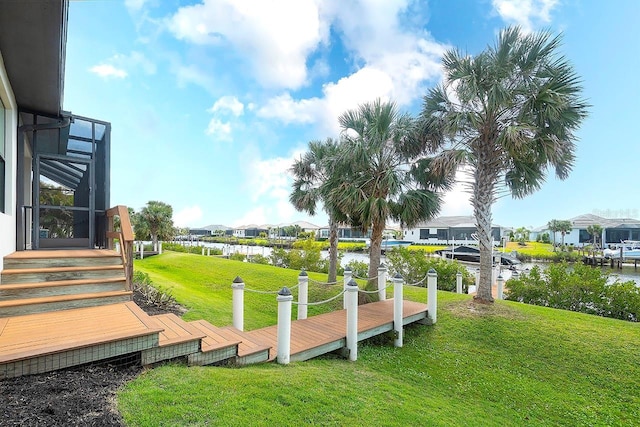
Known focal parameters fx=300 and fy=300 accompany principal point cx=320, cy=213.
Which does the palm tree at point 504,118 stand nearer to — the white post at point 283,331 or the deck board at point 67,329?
the white post at point 283,331

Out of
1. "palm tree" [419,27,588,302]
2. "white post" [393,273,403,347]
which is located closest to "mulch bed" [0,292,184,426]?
"white post" [393,273,403,347]

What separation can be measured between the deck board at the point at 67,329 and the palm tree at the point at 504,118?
7.51 meters

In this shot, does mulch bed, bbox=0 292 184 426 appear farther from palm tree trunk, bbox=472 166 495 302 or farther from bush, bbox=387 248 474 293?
bush, bbox=387 248 474 293

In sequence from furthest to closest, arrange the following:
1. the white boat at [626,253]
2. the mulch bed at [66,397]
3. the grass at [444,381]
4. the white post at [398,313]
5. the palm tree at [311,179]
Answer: the white boat at [626,253], the palm tree at [311,179], the white post at [398,313], the grass at [444,381], the mulch bed at [66,397]

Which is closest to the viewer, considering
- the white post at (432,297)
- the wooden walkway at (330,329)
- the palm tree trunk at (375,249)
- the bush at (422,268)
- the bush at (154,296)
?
the wooden walkway at (330,329)

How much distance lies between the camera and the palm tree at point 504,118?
7.35 m

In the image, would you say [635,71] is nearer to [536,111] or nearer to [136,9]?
[536,111]

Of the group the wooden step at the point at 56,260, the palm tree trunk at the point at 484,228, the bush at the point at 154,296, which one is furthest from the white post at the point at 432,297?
the wooden step at the point at 56,260

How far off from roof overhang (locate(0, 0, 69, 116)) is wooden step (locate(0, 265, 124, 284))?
292 centimetres

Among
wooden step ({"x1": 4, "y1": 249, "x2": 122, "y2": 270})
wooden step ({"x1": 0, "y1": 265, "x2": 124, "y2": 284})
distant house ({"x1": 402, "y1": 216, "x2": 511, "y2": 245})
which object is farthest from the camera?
distant house ({"x1": 402, "y1": 216, "x2": 511, "y2": 245})

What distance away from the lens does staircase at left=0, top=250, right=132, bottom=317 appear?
4.05m

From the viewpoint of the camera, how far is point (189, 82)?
10.9 m

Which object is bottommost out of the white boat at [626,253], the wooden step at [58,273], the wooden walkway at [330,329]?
the white boat at [626,253]

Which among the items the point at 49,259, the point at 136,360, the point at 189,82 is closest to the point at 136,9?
the point at 189,82
